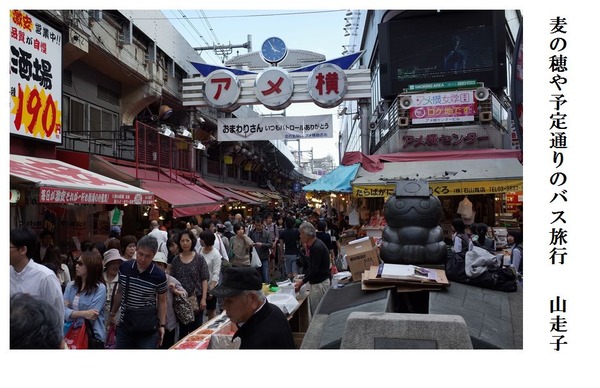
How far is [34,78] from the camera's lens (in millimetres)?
8656

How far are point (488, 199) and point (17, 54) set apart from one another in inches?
579

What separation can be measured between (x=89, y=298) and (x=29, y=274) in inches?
29.2

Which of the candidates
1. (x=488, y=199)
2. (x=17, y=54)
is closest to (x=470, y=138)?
(x=488, y=199)

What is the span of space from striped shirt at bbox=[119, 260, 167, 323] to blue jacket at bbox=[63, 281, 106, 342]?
0.76 feet

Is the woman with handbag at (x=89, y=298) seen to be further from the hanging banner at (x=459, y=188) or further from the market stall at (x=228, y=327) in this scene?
the hanging banner at (x=459, y=188)

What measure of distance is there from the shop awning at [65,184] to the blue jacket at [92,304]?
266 centimetres

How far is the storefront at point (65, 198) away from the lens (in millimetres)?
6633

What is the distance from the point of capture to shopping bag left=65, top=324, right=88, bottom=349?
4.17 metres

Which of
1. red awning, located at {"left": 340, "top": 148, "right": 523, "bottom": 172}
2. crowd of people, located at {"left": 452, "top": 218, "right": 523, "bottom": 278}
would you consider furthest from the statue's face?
red awning, located at {"left": 340, "top": 148, "right": 523, "bottom": 172}

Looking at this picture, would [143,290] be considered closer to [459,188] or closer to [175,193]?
[175,193]

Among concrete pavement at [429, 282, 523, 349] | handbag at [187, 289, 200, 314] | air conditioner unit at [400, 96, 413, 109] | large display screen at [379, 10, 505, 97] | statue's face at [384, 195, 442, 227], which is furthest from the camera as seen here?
large display screen at [379, 10, 505, 97]

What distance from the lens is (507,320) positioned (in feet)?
14.9

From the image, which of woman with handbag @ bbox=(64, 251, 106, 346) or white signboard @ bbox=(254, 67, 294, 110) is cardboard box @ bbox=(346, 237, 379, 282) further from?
white signboard @ bbox=(254, 67, 294, 110)

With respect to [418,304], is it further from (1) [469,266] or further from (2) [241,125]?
(2) [241,125]
